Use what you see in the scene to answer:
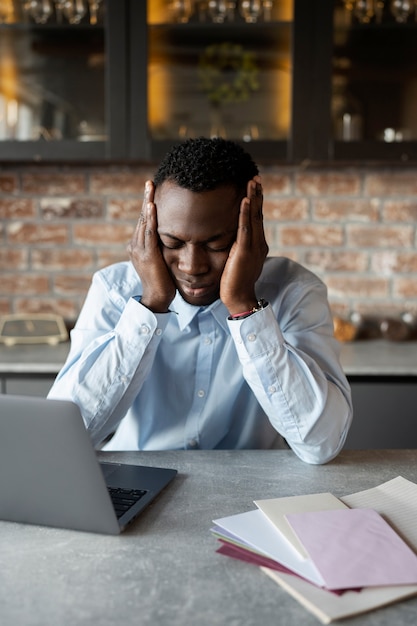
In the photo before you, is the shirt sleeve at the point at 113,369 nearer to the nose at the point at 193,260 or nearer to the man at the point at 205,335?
the man at the point at 205,335

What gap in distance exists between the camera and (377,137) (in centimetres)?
234

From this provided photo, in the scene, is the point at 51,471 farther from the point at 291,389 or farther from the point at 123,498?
the point at 291,389

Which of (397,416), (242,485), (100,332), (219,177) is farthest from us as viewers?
(397,416)

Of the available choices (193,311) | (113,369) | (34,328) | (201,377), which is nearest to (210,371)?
(201,377)

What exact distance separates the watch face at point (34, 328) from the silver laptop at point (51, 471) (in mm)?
1531

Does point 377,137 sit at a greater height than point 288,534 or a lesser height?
Answer: greater

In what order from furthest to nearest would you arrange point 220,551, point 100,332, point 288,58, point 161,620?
point 288,58 < point 100,332 < point 220,551 < point 161,620

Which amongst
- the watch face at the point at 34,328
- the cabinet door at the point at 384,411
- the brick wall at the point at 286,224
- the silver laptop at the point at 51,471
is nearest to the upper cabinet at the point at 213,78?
the brick wall at the point at 286,224

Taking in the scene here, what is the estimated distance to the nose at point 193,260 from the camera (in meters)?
1.29

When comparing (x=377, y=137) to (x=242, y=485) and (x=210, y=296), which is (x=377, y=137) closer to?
(x=210, y=296)

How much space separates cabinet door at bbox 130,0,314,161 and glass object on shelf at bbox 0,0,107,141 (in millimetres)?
144

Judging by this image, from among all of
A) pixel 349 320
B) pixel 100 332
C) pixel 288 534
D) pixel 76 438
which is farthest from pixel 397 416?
pixel 76 438

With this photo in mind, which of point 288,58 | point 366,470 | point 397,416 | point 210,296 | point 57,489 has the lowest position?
point 397,416

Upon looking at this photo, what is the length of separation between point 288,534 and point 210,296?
58 centimetres
